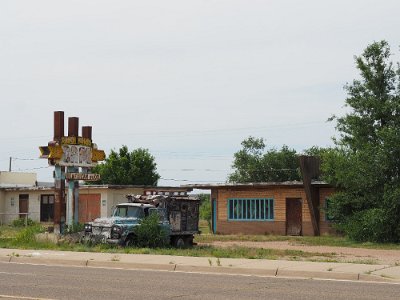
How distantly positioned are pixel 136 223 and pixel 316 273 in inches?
405

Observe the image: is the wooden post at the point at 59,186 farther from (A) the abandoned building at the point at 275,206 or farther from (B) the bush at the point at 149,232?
(A) the abandoned building at the point at 275,206

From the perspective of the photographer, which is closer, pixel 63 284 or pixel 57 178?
pixel 63 284

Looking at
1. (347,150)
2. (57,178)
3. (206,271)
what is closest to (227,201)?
(347,150)

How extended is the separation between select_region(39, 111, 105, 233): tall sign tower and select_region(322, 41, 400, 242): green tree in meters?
10.9

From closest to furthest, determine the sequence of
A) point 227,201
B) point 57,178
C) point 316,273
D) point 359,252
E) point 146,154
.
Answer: point 316,273, point 359,252, point 57,178, point 227,201, point 146,154

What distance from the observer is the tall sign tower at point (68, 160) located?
28656mm

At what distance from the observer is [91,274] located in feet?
55.9

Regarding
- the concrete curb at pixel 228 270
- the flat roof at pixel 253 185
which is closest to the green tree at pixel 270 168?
the flat roof at pixel 253 185

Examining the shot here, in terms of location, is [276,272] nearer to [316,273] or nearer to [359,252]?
[316,273]

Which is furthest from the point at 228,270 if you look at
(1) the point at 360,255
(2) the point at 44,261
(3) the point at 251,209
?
(3) the point at 251,209

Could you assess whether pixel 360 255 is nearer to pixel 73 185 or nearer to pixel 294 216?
pixel 73 185

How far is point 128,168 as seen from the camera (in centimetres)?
6600

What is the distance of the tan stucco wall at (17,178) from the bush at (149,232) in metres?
45.3

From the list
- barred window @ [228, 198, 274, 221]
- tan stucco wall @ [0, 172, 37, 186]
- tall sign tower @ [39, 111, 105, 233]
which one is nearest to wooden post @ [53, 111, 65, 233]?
tall sign tower @ [39, 111, 105, 233]
